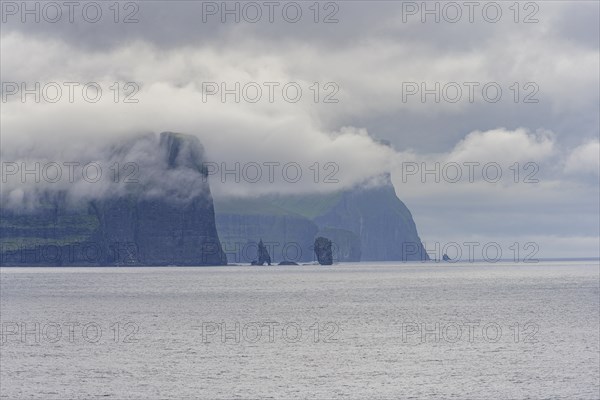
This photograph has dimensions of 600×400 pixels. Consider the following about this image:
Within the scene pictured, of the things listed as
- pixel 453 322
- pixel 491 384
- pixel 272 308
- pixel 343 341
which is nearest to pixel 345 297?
pixel 272 308

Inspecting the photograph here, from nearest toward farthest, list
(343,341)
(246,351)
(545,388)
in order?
(545,388), (246,351), (343,341)

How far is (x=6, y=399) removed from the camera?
6588 centimetres

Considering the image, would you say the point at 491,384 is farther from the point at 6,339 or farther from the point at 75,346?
the point at 6,339

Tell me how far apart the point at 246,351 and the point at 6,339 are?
3305 cm

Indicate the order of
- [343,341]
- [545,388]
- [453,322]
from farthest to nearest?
1. [453,322]
2. [343,341]
3. [545,388]

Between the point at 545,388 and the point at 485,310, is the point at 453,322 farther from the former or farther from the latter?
the point at 545,388

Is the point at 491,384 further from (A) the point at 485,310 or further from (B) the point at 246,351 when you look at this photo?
(A) the point at 485,310

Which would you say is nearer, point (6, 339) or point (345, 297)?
point (6, 339)

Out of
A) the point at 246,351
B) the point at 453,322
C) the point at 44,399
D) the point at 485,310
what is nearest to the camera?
the point at 44,399

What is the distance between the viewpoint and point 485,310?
155125 mm

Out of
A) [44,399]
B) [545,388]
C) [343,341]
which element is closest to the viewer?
[44,399]

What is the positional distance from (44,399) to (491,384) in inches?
1512

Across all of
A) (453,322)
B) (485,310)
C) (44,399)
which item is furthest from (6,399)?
(485,310)

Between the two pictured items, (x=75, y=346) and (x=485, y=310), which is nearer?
(x=75, y=346)
